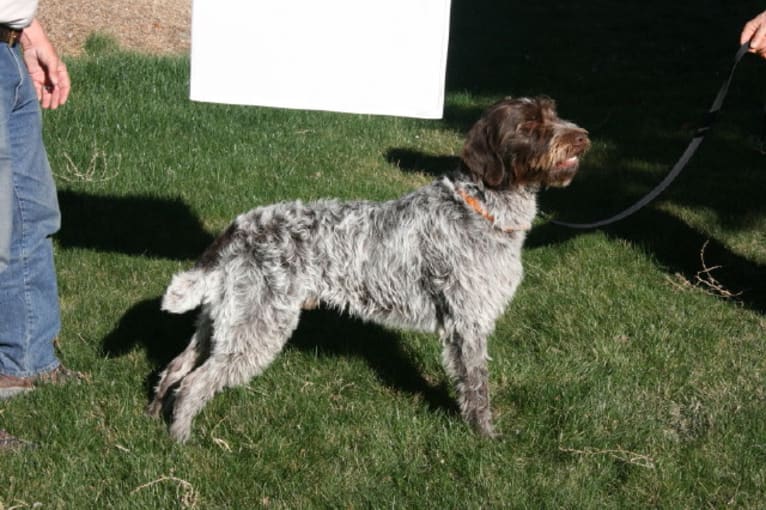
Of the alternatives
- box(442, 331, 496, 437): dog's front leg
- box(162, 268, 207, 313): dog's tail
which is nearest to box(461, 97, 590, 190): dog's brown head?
box(442, 331, 496, 437): dog's front leg

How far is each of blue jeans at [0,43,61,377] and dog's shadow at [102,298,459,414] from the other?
0.54 metres

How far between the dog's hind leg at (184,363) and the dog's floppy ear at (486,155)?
5.26 ft

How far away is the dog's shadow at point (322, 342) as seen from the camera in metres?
5.12

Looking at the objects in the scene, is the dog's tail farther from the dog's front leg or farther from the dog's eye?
the dog's eye

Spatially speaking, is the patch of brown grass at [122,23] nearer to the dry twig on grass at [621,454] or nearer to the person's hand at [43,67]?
the person's hand at [43,67]

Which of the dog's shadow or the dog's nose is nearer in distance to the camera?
the dog's nose

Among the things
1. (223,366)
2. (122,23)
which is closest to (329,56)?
(223,366)

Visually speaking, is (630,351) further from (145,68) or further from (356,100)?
(145,68)

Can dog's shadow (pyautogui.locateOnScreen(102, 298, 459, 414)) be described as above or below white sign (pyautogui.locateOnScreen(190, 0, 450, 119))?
below

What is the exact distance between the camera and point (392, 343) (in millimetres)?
5609

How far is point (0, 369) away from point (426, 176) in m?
4.59

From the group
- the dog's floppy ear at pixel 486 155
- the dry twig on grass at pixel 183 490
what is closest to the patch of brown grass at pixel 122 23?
the dog's floppy ear at pixel 486 155

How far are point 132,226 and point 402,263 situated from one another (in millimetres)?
3213

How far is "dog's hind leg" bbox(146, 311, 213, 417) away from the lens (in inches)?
185
